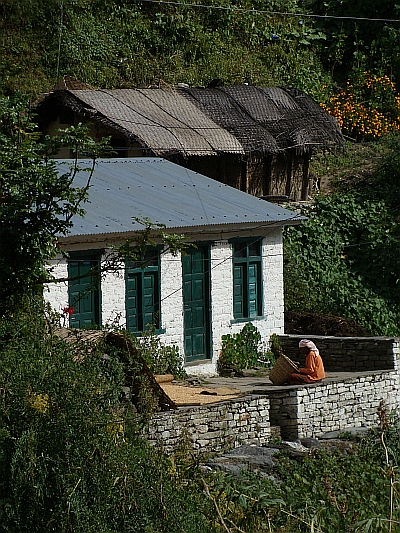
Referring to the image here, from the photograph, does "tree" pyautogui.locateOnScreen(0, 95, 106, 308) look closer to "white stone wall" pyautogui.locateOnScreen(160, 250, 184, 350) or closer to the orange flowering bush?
"white stone wall" pyautogui.locateOnScreen(160, 250, 184, 350)

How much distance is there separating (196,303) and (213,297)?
1.21 ft

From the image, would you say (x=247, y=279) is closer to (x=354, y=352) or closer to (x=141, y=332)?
(x=354, y=352)

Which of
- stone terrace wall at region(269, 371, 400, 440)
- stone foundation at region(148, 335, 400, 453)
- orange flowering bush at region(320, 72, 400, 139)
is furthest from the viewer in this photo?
orange flowering bush at region(320, 72, 400, 139)

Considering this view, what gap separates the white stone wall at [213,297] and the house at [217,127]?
3431 mm

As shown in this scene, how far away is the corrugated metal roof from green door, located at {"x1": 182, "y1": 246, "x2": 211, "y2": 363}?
33.3 inches

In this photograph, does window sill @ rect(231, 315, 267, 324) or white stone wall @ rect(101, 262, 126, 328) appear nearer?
white stone wall @ rect(101, 262, 126, 328)

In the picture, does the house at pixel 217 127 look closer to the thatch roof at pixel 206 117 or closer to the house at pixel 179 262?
the thatch roof at pixel 206 117

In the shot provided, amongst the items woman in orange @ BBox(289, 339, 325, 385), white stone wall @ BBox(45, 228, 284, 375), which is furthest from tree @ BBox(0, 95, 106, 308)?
woman in orange @ BBox(289, 339, 325, 385)

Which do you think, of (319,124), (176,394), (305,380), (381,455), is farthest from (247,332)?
(319,124)

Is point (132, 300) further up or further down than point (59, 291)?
further down

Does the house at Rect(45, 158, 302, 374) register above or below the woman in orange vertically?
above

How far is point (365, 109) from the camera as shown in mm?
25688

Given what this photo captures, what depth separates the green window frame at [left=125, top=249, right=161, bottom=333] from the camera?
47.9 ft

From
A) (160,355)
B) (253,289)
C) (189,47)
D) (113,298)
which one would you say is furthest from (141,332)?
(189,47)
